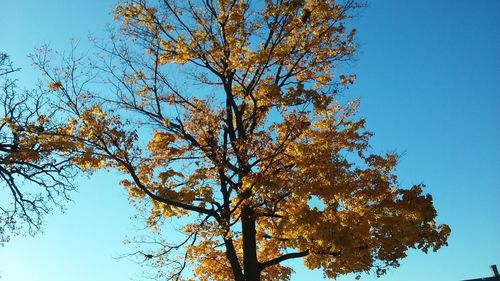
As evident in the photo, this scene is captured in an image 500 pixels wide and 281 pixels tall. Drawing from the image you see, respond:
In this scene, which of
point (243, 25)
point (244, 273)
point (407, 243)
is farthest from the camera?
point (243, 25)

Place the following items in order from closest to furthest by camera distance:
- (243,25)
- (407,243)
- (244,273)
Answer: (407,243) < (244,273) < (243,25)

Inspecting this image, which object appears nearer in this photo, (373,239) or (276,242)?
(373,239)

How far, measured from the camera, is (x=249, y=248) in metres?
13.8

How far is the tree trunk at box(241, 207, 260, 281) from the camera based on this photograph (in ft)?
44.1

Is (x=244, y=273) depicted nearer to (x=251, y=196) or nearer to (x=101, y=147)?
(x=251, y=196)

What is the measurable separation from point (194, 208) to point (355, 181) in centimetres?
456

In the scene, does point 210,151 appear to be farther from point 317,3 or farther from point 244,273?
point 317,3

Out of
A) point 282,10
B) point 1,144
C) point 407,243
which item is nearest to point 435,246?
point 407,243

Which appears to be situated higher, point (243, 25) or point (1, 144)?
point (243, 25)

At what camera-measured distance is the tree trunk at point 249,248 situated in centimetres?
1343

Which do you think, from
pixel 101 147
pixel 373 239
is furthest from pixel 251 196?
pixel 101 147

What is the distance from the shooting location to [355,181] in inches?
493

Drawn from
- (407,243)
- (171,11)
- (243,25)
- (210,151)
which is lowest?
(407,243)

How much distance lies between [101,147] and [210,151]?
11.6ft
